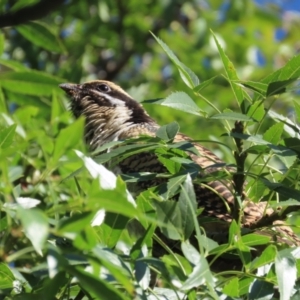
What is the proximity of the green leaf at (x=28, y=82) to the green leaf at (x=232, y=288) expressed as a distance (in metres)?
2.11

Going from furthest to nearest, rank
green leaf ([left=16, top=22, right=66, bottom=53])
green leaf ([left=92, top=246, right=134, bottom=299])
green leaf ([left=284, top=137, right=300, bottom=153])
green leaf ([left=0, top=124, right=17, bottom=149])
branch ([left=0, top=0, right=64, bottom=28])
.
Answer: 1. green leaf ([left=16, top=22, right=66, bottom=53])
2. branch ([left=0, top=0, right=64, bottom=28])
3. green leaf ([left=0, top=124, right=17, bottom=149])
4. green leaf ([left=284, top=137, right=300, bottom=153])
5. green leaf ([left=92, top=246, right=134, bottom=299])

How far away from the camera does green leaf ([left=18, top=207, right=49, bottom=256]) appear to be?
1791 millimetres

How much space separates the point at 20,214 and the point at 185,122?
485 centimetres

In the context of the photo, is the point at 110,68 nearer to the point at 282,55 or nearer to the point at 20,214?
the point at 282,55

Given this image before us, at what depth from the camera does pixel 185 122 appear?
666 cm

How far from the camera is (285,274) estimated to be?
7.86 ft

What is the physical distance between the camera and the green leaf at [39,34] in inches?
175

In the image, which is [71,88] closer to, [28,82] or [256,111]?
[28,82]

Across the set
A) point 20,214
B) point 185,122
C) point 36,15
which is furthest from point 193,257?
point 185,122

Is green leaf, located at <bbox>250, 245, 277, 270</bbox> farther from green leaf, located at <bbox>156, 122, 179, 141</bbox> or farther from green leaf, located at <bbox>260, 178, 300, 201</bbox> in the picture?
green leaf, located at <bbox>156, 122, 179, 141</bbox>

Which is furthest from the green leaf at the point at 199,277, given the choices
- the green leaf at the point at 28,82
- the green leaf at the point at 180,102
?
the green leaf at the point at 28,82

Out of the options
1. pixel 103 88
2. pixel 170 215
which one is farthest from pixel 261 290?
pixel 103 88

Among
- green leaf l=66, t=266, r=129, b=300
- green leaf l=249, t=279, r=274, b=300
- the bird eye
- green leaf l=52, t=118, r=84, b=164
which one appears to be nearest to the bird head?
the bird eye

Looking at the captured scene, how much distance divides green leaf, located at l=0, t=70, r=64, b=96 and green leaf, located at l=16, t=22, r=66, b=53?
0.22 meters
